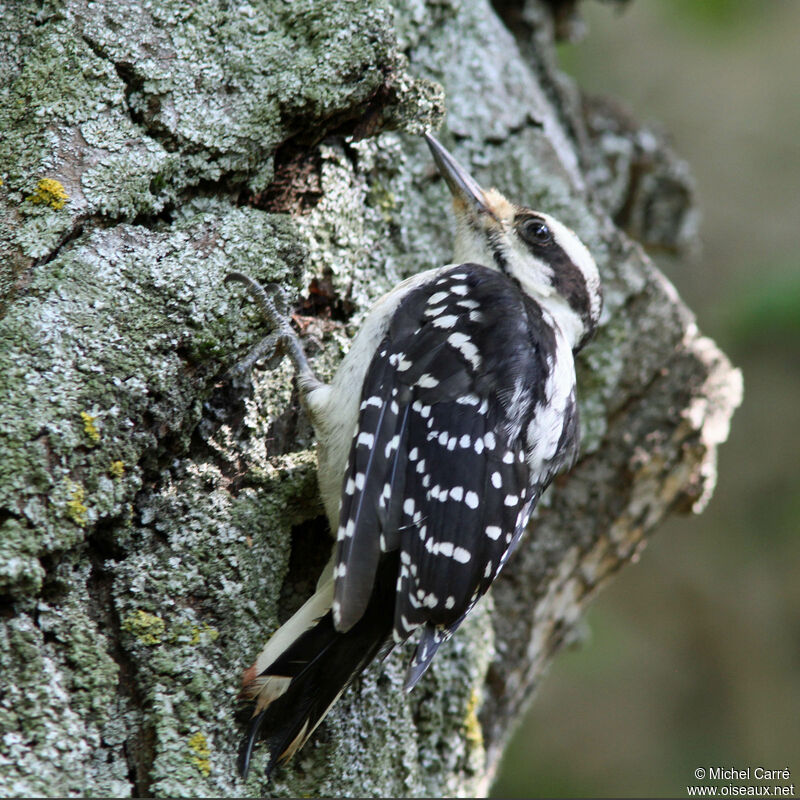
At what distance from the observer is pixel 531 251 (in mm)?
3018

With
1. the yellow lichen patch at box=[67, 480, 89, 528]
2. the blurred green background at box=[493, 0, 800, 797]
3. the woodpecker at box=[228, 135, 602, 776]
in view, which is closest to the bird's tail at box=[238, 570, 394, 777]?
the woodpecker at box=[228, 135, 602, 776]

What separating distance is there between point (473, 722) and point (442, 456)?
993 mm

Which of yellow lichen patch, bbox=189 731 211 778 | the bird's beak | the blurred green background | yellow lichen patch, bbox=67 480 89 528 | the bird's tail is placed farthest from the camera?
the blurred green background

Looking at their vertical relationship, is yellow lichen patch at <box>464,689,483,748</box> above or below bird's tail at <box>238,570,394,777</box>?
below

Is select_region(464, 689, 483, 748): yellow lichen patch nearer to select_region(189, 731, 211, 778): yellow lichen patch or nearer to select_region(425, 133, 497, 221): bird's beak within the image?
select_region(189, 731, 211, 778): yellow lichen patch

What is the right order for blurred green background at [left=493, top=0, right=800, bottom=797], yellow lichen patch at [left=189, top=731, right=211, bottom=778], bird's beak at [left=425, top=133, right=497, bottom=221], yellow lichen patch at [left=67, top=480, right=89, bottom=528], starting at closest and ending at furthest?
yellow lichen patch at [left=67, top=480, right=89, bottom=528] < yellow lichen patch at [left=189, top=731, right=211, bottom=778] < bird's beak at [left=425, top=133, right=497, bottom=221] < blurred green background at [left=493, top=0, right=800, bottom=797]

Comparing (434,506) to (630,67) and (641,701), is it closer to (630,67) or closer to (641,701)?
(641,701)

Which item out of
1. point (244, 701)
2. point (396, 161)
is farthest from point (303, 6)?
point (244, 701)

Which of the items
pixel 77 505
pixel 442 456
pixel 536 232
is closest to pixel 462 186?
pixel 536 232

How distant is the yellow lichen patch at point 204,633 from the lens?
207 cm

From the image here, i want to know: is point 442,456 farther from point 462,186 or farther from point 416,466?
point 462,186

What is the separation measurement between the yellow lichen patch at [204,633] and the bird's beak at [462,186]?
1610mm

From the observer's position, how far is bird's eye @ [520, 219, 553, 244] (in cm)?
298

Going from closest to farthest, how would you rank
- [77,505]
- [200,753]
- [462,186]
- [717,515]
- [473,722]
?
[77,505] → [200,753] → [473,722] → [462,186] → [717,515]
